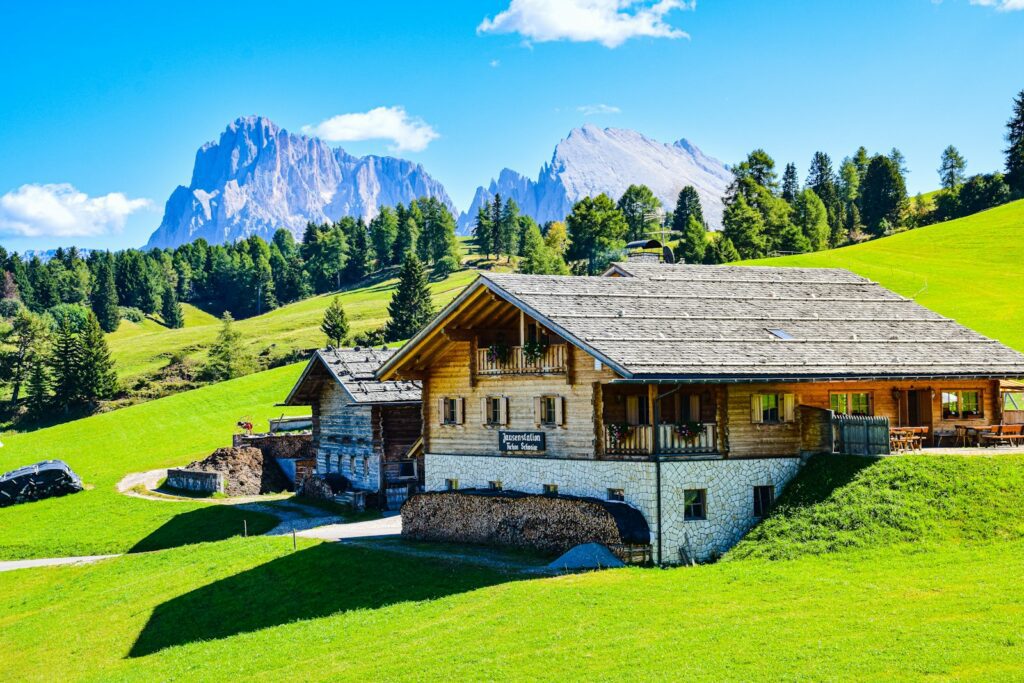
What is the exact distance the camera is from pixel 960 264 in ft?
301

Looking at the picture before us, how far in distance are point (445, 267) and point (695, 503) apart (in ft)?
534

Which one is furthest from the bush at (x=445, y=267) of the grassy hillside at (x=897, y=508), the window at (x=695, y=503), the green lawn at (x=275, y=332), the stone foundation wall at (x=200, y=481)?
the grassy hillside at (x=897, y=508)

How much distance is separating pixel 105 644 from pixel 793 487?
20.0m

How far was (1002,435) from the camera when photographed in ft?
103

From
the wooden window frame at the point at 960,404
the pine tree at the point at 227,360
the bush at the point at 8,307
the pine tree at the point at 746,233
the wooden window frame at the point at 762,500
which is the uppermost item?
the pine tree at the point at 746,233

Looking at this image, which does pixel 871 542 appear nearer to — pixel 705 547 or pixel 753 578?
pixel 753 578

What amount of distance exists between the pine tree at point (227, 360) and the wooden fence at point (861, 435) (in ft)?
310

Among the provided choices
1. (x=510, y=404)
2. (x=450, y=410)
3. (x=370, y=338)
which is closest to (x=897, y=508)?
(x=510, y=404)

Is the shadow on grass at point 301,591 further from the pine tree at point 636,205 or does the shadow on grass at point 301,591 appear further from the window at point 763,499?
the pine tree at point 636,205

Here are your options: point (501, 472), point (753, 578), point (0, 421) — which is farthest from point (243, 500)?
point (0, 421)

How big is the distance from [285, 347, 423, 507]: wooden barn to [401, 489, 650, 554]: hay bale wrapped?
10.1 metres

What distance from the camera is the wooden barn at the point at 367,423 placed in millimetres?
48281

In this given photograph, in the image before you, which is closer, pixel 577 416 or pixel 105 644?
pixel 105 644

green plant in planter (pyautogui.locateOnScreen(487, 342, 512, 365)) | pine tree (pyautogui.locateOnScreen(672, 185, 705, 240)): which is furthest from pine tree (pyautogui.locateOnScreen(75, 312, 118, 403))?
pine tree (pyautogui.locateOnScreen(672, 185, 705, 240))
